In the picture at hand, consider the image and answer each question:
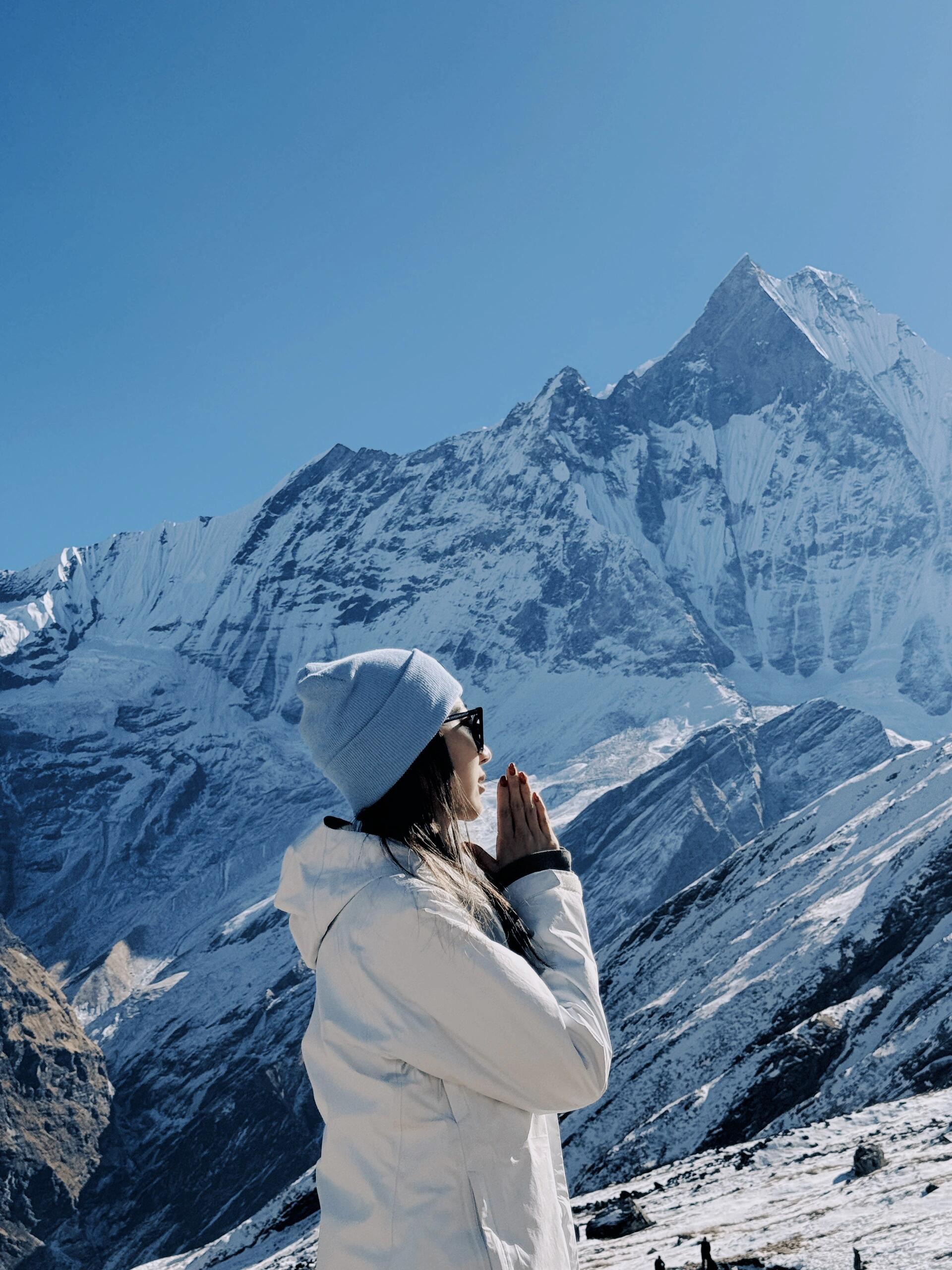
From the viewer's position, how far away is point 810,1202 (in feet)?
43.0

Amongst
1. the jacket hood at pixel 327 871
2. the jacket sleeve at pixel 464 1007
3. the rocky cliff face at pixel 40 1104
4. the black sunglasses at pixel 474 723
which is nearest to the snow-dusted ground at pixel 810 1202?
the jacket sleeve at pixel 464 1007

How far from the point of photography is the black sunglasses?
3373 millimetres

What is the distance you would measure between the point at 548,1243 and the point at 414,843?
1.05 m

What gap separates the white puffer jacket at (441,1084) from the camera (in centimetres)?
273

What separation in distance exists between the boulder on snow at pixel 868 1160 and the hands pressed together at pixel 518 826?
12182 mm

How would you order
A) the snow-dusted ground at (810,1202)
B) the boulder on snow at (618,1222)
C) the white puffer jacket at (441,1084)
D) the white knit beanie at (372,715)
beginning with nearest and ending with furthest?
1. the white puffer jacket at (441,1084)
2. the white knit beanie at (372,715)
3. the snow-dusted ground at (810,1202)
4. the boulder on snow at (618,1222)

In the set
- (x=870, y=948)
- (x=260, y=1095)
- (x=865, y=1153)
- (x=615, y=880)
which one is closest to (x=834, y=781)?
(x=615, y=880)

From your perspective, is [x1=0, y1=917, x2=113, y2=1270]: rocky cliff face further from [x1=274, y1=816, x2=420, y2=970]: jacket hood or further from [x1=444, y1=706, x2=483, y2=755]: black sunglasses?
[x1=444, y1=706, x2=483, y2=755]: black sunglasses

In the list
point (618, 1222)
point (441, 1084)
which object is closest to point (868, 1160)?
point (618, 1222)

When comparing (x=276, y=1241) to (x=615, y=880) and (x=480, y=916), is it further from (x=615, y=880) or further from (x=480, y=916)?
(x=615, y=880)

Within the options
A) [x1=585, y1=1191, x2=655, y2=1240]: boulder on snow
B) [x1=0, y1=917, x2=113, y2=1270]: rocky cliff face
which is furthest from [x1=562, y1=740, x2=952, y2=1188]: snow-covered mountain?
[x1=0, y1=917, x2=113, y2=1270]: rocky cliff face

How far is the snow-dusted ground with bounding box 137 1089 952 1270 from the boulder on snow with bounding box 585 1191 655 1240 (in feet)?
0.71

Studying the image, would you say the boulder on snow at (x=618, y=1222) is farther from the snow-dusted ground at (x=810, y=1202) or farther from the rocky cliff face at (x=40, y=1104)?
the rocky cliff face at (x=40, y=1104)

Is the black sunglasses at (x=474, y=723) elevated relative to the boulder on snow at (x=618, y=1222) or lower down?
elevated
